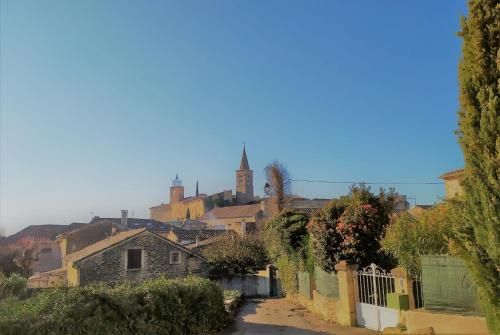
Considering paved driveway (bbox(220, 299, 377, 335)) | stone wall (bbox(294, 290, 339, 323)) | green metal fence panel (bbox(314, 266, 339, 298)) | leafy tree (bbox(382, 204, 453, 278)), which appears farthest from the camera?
stone wall (bbox(294, 290, 339, 323))

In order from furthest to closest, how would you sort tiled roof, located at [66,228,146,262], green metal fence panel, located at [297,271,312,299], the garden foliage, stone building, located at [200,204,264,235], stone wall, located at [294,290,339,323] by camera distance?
1. stone building, located at [200,204,264,235]
2. tiled roof, located at [66,228,146,262]
3. the garden foliage
4. green metal fence panel, located at [297,271,312,299]
5. stone wall, located at [294,290,339,323]

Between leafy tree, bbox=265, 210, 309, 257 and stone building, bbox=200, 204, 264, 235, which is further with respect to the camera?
stone building, bbox=200, 204, 264, 235

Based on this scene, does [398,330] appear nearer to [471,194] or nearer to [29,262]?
[471,194]

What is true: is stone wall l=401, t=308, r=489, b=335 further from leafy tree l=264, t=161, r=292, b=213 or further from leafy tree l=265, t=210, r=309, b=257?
leafy tree l=264, t=161, r=292, b=213

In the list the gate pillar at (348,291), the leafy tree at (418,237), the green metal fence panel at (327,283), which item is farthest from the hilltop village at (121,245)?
the leafy tree at (418,237)

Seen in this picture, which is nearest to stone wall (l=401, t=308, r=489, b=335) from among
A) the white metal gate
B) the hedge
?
the white metal gate

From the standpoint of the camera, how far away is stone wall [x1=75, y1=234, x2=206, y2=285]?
2767cm

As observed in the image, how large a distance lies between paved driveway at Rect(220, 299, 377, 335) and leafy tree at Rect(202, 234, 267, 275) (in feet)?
37.8

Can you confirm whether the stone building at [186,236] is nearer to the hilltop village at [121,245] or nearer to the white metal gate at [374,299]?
the hilltop village at [121,245]

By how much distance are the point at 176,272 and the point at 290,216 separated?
1210 cm

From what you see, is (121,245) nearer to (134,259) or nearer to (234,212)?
(134,259)

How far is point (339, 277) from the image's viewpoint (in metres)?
14.1

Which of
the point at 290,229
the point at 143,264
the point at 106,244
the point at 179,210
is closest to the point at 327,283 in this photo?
the point at 290,229

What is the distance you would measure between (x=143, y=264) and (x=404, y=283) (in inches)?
868
